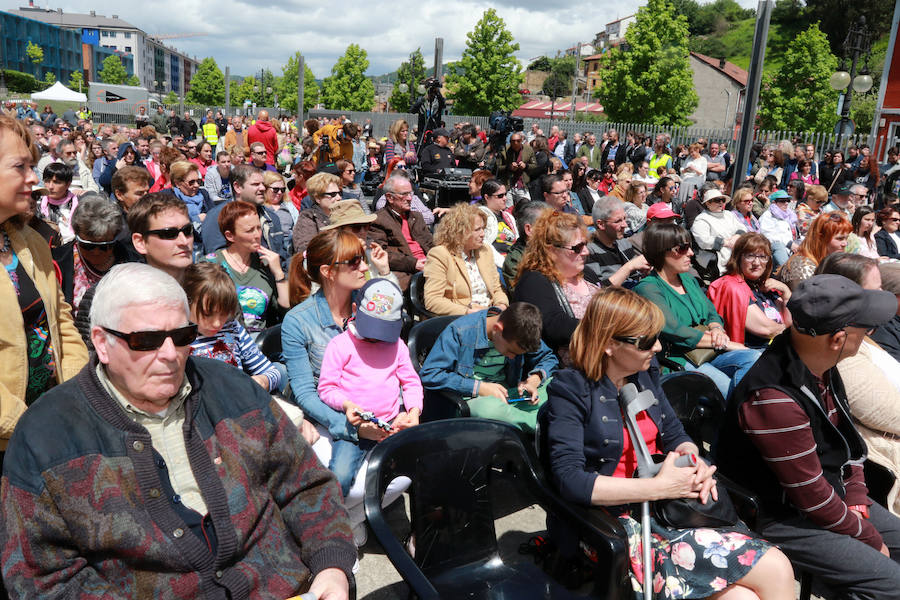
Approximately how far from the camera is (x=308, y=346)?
334cm

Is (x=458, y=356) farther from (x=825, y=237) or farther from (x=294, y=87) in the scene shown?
(x=294, y=87)

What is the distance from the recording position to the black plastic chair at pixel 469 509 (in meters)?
2.28

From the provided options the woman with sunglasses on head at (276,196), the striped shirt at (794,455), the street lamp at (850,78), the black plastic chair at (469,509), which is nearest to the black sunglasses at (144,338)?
the black plastic chair at (469,509)

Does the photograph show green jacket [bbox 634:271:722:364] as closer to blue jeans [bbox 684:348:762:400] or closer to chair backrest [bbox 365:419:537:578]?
blue jeans [bbox 684:348:762:400]

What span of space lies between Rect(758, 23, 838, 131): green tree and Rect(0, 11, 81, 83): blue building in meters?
104

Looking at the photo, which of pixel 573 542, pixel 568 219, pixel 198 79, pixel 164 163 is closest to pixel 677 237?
pixel 568 219

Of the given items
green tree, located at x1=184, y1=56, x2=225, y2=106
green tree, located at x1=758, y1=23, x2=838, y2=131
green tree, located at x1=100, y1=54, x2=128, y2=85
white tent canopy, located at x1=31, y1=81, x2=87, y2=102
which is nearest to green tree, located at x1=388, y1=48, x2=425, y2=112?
white tent canopy, located at x1=31, y1=81, x2=87, y2=102

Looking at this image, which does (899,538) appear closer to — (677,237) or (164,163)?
(677,237)

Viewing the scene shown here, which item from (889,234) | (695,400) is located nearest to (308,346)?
(695,400)

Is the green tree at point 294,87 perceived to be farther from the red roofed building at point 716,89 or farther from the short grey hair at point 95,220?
the short grey hair at point 95,220

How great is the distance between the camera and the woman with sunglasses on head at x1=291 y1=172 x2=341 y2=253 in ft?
19.3

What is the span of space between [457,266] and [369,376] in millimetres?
2004

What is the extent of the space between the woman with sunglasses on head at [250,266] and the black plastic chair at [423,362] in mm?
1096

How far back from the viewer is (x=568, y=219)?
13.8 feet
